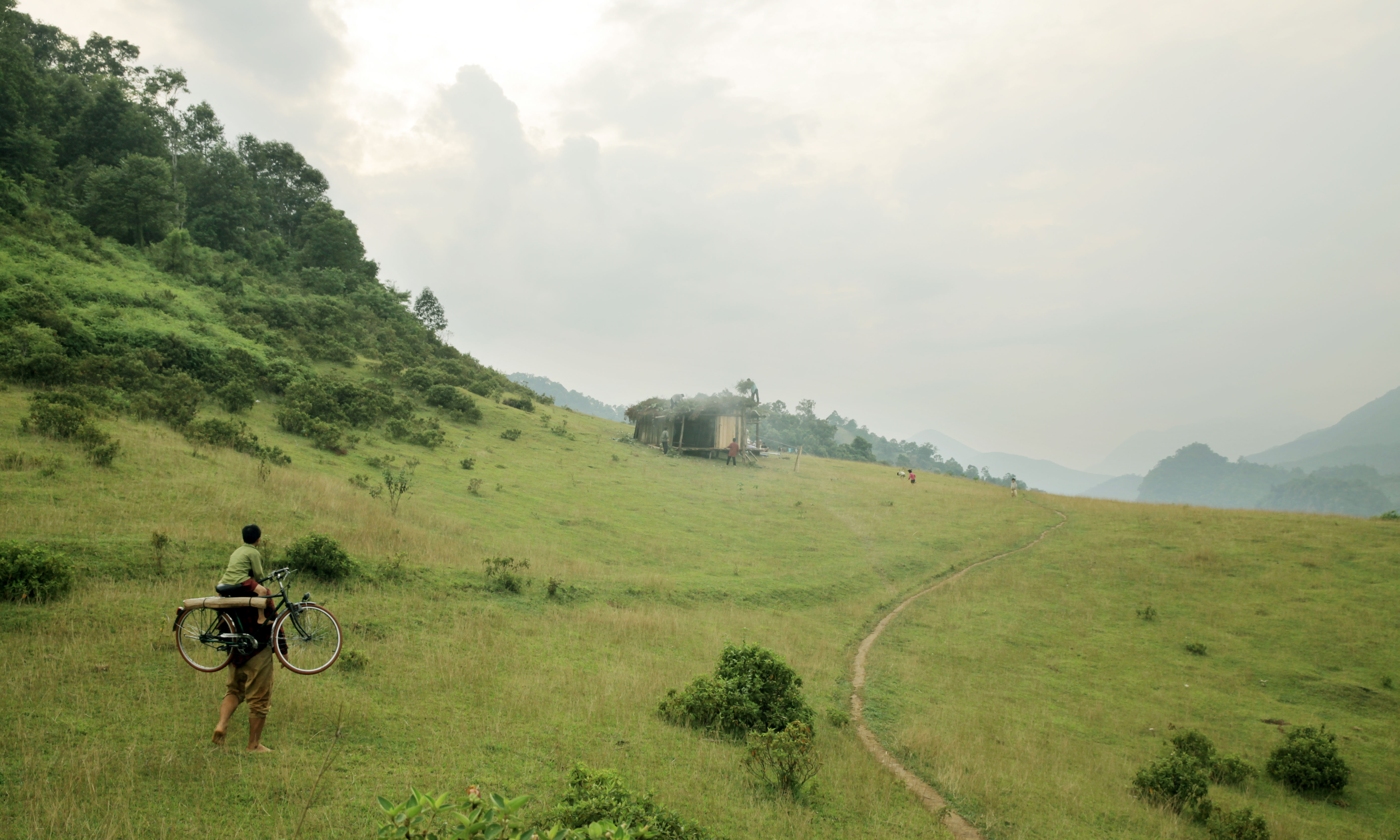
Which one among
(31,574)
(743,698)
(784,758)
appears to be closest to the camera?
(784,758)

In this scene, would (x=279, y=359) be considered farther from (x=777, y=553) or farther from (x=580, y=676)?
(x=580, y=676)

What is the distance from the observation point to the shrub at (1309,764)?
10508 mm

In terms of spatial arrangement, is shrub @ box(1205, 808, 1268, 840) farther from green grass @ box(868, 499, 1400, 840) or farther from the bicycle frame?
the bicycle frame

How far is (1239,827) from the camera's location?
8461 mm

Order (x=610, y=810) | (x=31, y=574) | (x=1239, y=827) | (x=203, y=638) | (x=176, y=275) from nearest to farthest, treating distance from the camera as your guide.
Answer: (x=610, y=810)
(x=203, y=638)
(x=1239, y=827)
(x=31, y=574)
(x=176, y=275)

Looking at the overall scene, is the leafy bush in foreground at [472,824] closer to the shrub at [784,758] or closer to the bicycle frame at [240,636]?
the bicycle frame at [240,636]

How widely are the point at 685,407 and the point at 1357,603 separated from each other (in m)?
41.5

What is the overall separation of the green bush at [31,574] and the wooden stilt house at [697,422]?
43.1 meters

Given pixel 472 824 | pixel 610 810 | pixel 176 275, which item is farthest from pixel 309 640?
pixel 176 275

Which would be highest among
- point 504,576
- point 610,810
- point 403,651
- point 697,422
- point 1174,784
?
point 697,422

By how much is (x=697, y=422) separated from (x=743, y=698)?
140 feet

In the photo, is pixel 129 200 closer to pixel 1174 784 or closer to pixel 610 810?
pixel 610 810

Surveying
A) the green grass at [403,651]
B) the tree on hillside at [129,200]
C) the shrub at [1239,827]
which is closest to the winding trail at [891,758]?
the green grass at [403,651]

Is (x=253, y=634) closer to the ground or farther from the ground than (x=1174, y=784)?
farther from the ground
